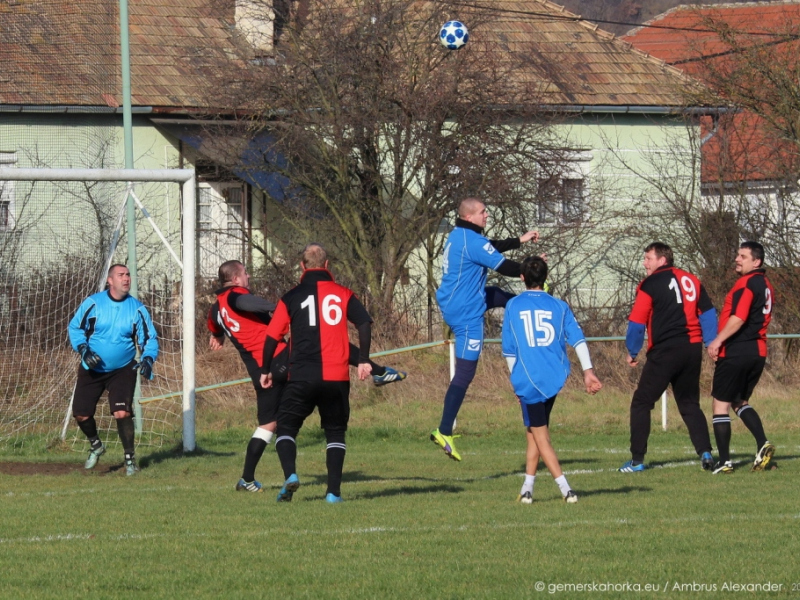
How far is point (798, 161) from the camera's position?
65.4 ft

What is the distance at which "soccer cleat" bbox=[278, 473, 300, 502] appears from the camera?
338 inches

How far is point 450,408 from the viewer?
9.82 metres

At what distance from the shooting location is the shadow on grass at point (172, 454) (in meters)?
12.3

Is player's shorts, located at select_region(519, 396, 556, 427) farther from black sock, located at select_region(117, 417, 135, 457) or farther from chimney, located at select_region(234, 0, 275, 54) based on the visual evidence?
chimney, located at select_region(234, 0, 275, 54)

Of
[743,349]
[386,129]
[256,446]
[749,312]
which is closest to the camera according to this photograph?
[256,446]

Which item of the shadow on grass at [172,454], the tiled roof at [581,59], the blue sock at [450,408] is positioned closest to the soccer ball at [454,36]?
the tiled roof at [581,59]

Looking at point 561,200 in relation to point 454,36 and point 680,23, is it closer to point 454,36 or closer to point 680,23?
point 454,36

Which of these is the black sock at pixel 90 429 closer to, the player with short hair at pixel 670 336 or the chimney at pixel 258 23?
the player with short hair at pixel 670 336

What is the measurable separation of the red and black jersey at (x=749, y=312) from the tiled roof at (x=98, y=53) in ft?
44.2

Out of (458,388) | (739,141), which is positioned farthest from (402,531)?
(739,141)

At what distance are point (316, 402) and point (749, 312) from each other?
4.37m

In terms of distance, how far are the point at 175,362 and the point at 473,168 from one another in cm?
682

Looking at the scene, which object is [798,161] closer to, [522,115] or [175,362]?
[522,115]

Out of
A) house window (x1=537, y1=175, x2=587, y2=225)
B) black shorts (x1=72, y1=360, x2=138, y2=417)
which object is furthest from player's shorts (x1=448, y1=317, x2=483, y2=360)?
house window (x1=537, y1=175, x2=587, y2=225)
